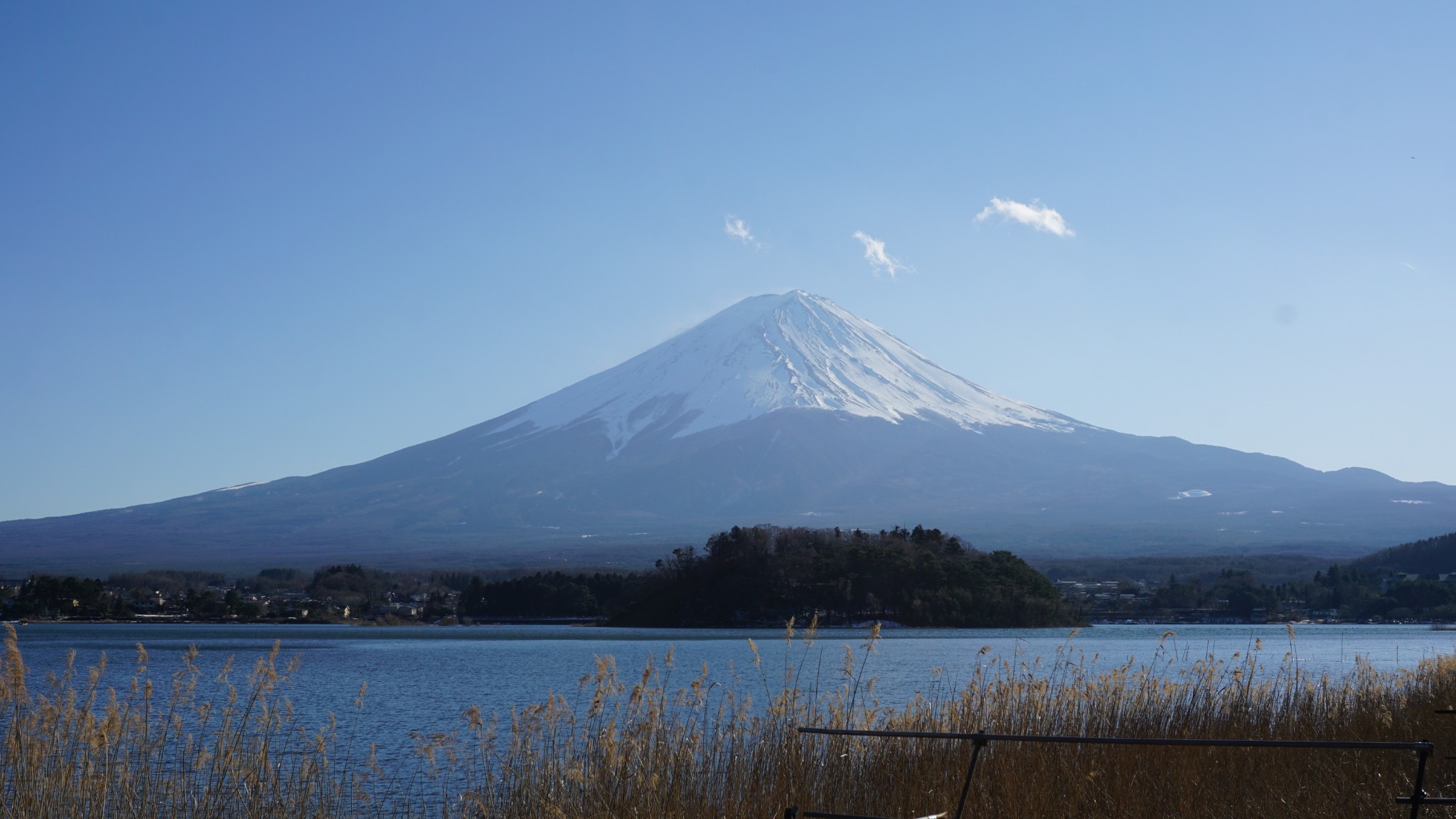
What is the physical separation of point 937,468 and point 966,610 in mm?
82723

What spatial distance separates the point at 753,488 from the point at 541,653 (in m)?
99.1

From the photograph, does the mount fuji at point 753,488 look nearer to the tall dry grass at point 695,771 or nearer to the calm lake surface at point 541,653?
the calm lake surface at point 541,653

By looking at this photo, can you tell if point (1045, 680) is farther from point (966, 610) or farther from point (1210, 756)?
point (966, 610)

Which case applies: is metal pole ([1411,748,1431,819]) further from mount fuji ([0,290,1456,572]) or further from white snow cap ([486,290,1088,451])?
white snow cap ([486,290,1088,451])

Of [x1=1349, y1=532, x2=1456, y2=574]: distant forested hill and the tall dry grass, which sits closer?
the tall dry grass

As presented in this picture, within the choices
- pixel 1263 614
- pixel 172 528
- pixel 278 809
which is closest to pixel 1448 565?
pixel 1263 614

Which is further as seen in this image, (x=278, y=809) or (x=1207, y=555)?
(x=1207, y=555)

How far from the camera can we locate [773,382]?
546 feet

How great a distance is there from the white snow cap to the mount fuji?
0.45m

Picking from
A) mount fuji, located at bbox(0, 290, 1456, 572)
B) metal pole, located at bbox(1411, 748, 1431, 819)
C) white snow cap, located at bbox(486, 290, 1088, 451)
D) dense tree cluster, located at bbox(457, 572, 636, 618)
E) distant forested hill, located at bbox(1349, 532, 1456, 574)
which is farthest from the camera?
white snow cap, located at bbox(486, 290, 1088, 451)

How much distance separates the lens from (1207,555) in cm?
10094

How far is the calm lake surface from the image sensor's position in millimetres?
20172

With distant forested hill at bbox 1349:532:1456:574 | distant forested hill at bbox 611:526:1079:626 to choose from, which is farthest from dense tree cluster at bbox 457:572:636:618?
distant forested hill at bbox 1349:532:1456:574

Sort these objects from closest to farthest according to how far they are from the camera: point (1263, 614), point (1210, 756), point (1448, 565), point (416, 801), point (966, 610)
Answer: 1. point (1210, 756)
2. point (416, 801)
3. point (966, 610)
4. point (1263, 614)
5. point (1448, 565)
